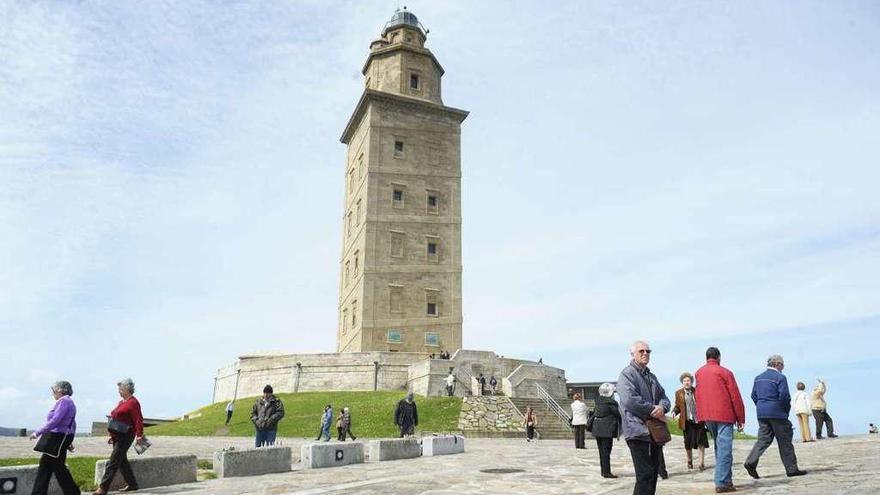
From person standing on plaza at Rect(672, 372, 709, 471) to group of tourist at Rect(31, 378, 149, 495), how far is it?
8787 millimetres

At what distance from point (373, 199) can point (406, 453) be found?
31.5m

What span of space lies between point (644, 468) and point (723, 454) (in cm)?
202

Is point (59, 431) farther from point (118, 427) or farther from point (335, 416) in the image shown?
point (335, 416)

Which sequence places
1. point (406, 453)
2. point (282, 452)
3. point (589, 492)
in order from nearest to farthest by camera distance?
point (589, 492) < point (282, 452) < point (406, 453)

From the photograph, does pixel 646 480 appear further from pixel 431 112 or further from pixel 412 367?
pixel 431 112

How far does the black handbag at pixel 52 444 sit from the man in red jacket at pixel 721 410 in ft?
27.4

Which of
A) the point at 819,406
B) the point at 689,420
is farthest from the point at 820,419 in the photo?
the point at 689,420

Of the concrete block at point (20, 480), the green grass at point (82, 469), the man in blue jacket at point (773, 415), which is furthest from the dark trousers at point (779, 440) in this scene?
the green grass at point (82, 469)

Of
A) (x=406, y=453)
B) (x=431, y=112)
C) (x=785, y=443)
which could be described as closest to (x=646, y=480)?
(x=785, y=443)

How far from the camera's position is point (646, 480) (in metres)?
6.68

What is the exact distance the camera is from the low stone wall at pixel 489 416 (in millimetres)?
28953

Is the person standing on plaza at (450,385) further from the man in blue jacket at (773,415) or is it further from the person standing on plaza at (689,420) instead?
the man in blue jacket at (773,415)

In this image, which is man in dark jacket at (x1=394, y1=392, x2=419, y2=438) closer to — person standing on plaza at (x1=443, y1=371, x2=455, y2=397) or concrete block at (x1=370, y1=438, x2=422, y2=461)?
concrete block at (x1=370, y1=438, x2=422, y2=461)

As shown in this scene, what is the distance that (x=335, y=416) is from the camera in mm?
30406
